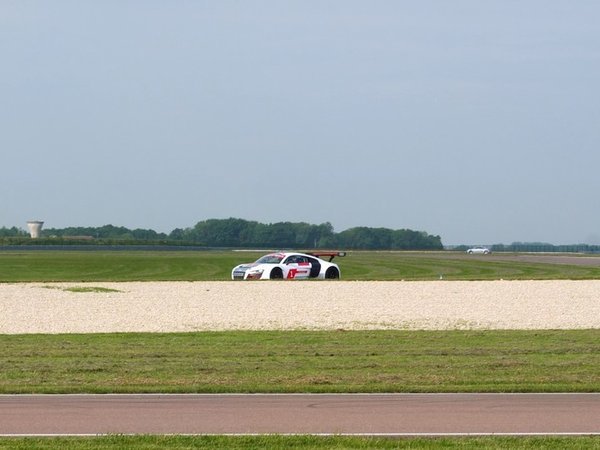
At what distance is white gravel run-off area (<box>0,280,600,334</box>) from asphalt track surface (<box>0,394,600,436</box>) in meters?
9.52

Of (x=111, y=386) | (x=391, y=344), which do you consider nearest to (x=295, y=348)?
(x=391, y=344)

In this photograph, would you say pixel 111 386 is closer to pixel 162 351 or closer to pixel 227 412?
Answer: pixel 227 412

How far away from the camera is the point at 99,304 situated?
90.7ft

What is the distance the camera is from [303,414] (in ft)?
35.7

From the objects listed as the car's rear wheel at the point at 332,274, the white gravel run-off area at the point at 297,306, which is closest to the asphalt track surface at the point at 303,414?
the white gravel run-off area at the point at 297,306

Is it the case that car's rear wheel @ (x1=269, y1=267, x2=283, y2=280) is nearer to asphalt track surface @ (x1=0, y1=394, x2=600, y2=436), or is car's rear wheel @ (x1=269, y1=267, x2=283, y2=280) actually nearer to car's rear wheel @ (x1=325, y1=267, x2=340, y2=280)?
car's rear wheel @ (x1=325, y1=267, x2=340, y2=280)

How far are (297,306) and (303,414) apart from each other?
1620cm

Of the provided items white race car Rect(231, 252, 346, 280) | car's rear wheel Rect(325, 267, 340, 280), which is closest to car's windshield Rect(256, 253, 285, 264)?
white race car Rect(231, 252, 346, 280)

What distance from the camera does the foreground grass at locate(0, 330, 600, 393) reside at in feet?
42.3

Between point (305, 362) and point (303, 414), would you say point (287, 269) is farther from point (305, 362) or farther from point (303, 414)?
point (303, 414)

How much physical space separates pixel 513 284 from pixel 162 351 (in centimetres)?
2126

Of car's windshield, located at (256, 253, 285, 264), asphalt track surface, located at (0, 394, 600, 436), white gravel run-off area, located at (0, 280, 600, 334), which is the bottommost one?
asphalt track surface, located at (0, 394, 600, 436)

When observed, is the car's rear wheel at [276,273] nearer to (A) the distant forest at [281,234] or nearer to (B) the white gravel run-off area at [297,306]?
(B) the white gravel run-off area at [297,306]

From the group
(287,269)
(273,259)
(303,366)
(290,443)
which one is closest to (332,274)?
(287,269)
